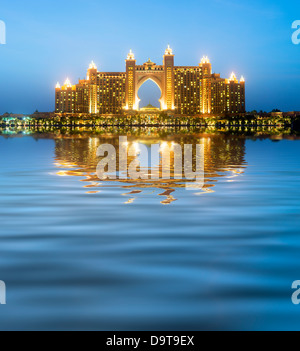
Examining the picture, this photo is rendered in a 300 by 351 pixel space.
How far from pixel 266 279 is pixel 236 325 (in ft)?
4.26

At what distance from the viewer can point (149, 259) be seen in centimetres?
658

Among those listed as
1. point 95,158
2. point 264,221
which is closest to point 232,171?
point 95,158

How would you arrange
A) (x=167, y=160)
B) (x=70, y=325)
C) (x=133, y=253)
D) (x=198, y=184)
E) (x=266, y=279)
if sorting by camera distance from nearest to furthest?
(x=70, y=325)
(x=266, y=279)
(x=133, y=253)
(x=198, y=184)
(x=167, y=160)

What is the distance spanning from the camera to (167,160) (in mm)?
21891

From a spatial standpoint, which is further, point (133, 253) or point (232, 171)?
point (232, 171)

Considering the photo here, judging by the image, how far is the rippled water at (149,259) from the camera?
192 inches

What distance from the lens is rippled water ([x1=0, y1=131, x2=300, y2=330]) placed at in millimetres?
4867

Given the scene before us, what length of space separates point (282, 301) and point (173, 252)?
197cm

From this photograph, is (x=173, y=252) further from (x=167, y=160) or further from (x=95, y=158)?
(x=95, y=158)

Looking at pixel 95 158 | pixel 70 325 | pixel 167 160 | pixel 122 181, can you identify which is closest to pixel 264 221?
pixel 70 325

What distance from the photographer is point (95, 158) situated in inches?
913
